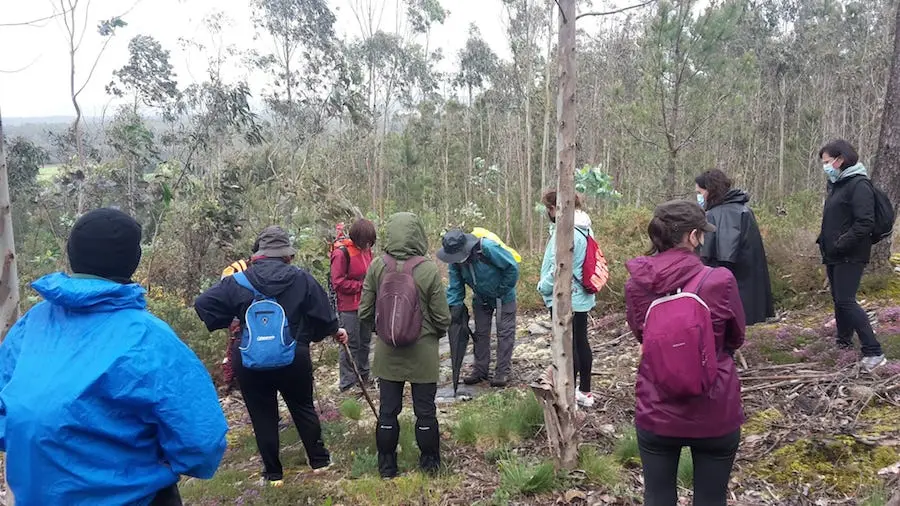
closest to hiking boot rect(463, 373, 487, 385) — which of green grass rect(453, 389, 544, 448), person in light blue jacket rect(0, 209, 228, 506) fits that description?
green grass rect(453, 389, 544, 448)

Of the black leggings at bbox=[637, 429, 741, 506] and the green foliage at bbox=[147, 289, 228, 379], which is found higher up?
the black leggings at bbox=[637, 429, 741, 506]

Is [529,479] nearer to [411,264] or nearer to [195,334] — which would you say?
[411,264]

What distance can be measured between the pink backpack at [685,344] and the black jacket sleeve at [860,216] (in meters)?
2.77

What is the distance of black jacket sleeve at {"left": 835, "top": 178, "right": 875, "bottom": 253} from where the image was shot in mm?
4367

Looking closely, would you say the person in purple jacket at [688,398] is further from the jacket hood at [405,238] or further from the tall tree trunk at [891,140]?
the tall tree trunk at [891,140]

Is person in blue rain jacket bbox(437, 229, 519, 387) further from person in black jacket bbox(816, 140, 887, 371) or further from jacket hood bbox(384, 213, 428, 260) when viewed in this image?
person in black jacket bbox(816, 140, 887, 371)

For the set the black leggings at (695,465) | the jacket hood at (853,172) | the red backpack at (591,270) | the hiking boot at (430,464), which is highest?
the jacket hood at (853,172)

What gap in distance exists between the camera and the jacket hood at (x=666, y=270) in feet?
7.64

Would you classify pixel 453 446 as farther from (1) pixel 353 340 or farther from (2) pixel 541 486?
(1) pixel 353 340

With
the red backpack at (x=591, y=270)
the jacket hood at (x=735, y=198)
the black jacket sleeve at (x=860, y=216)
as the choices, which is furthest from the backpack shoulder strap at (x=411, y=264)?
the black jacket sleeve at (x=860, y=216)

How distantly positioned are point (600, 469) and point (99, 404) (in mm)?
2677

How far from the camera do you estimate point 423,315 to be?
3.81 metres

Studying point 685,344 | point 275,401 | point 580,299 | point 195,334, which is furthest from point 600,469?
point 195,334

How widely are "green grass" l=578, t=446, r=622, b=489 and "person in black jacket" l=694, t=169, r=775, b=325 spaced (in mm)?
1573
